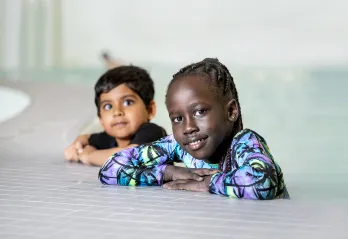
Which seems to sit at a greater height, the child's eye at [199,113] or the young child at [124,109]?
the young child at [124,109]

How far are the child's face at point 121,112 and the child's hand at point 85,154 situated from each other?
17 centimetres

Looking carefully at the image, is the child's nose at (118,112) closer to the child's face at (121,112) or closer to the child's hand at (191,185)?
the child's face at (121,112)

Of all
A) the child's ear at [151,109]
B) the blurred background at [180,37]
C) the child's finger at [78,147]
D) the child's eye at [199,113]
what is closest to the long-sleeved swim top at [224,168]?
the child's eye at [199,113]

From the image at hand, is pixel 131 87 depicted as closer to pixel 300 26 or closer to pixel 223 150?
pixel 223 150

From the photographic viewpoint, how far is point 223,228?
1550mm

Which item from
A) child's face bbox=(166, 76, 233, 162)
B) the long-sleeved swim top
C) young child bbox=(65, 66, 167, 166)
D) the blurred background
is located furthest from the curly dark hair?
the blurred background

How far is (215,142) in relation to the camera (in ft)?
6.68

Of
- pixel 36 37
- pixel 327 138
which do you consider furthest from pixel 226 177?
pixel 36 37

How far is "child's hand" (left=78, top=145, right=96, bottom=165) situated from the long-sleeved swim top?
2.77 ft

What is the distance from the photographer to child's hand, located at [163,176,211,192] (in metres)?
2.09

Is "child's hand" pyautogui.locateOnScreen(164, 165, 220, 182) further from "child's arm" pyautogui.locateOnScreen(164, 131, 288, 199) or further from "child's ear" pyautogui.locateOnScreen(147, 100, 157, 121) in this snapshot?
"child's ear" pyautogui.locateOnScreen(147, 100, 157, 121)

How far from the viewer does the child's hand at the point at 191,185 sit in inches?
82.2

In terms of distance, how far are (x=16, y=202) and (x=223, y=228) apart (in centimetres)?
64

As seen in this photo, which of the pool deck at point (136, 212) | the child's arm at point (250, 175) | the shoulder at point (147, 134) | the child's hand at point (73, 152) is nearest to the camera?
the pool deck at point (136, 212)
